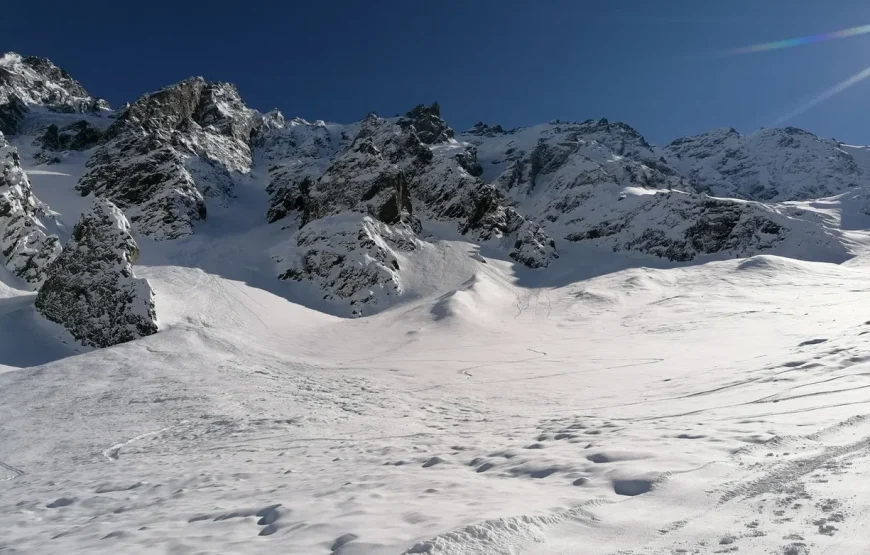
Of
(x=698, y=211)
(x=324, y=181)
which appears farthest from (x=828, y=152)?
(x=324, y=181)

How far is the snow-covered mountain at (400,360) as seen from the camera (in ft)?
17.2

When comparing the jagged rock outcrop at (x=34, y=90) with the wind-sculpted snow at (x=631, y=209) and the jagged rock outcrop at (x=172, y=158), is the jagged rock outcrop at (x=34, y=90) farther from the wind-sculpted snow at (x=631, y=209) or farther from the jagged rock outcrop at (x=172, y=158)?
the wind-sculpted snow at (x=631, y=209)

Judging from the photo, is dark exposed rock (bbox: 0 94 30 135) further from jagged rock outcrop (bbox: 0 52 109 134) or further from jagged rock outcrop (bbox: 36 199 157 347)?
jagged rock outcrop (bbox: 36 199 157 347)

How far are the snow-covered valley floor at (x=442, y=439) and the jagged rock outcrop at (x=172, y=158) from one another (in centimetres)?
2708

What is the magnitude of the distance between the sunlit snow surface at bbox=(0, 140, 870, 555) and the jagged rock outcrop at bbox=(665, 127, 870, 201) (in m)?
105

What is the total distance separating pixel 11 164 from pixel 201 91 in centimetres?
6570

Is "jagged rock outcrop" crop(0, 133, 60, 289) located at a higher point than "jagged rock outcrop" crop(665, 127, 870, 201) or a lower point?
lower

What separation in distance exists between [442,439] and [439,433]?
32.9 inches

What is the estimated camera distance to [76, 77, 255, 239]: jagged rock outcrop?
52.5 metres

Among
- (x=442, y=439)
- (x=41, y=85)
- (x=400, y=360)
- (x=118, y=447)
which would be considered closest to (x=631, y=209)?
(x=400, y=360)

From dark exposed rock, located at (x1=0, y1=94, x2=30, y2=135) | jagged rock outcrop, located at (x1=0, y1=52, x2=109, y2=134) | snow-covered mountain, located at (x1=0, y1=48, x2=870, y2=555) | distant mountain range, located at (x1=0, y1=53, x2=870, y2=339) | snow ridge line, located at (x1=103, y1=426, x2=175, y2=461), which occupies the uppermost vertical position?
jagged rock outcrop, located at (x1=0, y1=52, x2=109, y2=134)

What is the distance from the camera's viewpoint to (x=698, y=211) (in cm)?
6419

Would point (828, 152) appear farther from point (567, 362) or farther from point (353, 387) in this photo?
point (353, 387)

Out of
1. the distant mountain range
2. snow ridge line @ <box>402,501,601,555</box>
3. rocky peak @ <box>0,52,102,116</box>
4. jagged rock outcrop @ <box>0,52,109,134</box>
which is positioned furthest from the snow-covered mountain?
rocky peak @ <box>0,52,102,116</box>
